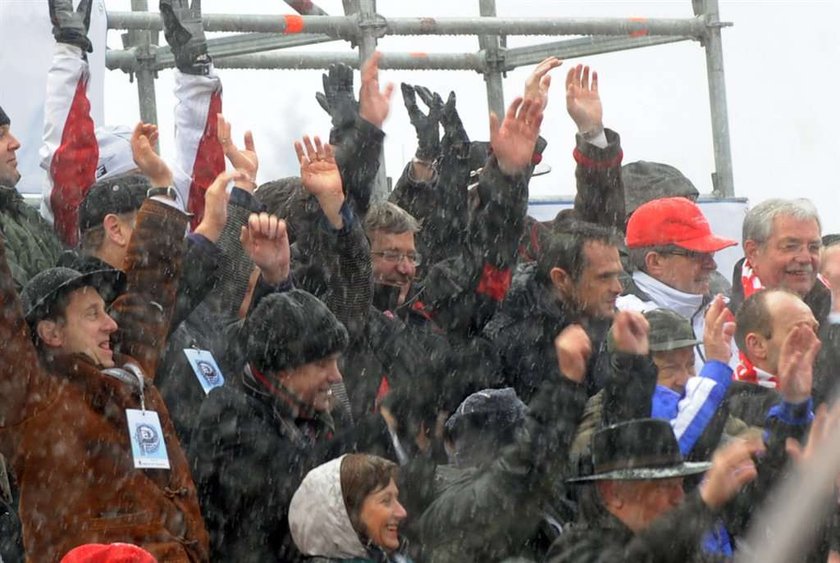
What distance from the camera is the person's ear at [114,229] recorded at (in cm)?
609

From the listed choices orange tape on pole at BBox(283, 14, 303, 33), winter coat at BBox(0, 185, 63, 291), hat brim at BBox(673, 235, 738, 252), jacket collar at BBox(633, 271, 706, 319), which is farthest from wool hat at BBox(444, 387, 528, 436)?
orange tape on pole at BBox(283, 14, 303, 33)

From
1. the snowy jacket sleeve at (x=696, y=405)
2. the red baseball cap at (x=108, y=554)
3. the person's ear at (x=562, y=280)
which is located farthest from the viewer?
the person's ear at (x=562, y=280)

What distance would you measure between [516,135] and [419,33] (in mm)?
2020

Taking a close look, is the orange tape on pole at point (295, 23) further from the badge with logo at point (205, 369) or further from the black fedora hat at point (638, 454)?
the black fedora hat at point (638, 454)

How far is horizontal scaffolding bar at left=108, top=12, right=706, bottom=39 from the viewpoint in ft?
25.1

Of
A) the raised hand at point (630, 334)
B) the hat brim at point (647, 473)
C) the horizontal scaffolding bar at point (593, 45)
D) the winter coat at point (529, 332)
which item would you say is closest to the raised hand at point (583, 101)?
the winter coat at point (529, 332)

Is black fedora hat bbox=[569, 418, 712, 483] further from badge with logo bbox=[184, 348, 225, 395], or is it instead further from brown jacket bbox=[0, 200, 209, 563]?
badge with logo bbox=[184, 348, 225, 395]

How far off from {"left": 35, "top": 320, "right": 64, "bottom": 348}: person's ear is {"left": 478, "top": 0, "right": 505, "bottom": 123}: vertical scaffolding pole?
153 inches

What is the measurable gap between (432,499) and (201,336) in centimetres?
110

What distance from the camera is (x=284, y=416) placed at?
18.3 ft

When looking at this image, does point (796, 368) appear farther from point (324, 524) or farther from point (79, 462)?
point (79, 462)

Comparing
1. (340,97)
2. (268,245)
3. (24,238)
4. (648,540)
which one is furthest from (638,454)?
(24,238)

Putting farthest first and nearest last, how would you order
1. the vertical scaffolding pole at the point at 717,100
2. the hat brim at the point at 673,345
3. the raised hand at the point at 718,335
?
the vertical scaffolding pole at the point at 717,100 < the hat brim at the point at 673,345 < the raised hand at the point at 718,335

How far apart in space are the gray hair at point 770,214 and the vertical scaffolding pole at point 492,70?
6.69ft
